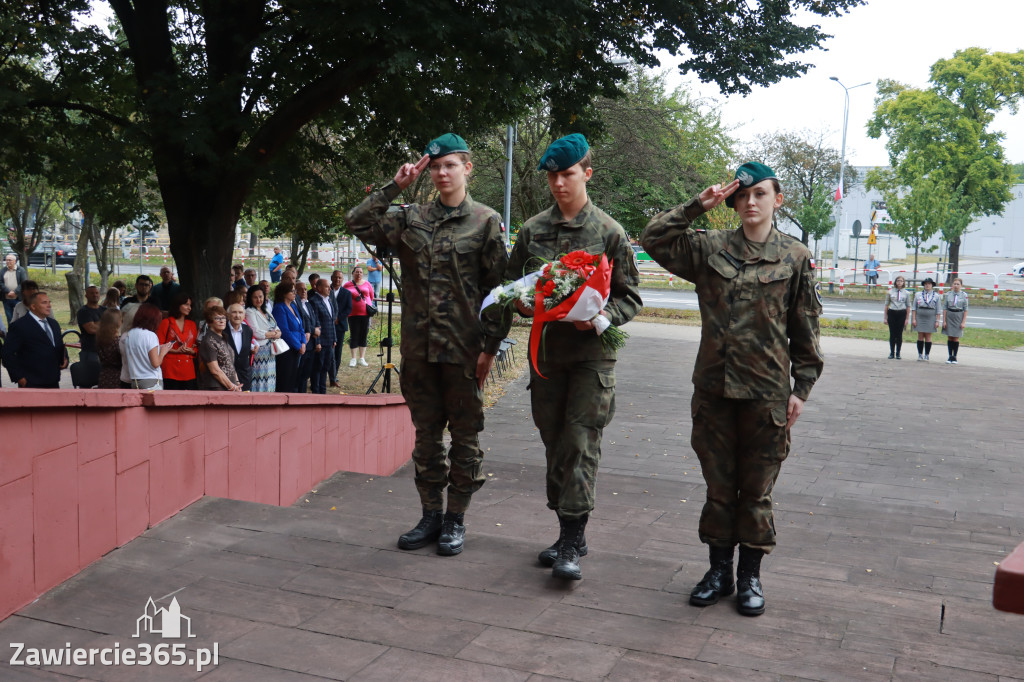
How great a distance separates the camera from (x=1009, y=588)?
→ 196 cm

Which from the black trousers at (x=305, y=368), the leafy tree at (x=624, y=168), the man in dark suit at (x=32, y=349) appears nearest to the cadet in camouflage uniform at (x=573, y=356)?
the man in dark suit at (x=32, y=349)

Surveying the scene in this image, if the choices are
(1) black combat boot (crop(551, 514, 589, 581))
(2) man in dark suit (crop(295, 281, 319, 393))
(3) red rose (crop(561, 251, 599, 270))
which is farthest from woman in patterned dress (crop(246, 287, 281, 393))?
(3) red rose (crop(561, 251, 599, 270))

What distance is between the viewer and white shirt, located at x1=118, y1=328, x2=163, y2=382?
8273 mm

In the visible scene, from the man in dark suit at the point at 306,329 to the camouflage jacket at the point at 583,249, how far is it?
27.3 ft

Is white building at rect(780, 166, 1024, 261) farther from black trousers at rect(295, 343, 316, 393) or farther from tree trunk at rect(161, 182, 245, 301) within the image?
tree trunk at rect(161, 182, 245, 301)

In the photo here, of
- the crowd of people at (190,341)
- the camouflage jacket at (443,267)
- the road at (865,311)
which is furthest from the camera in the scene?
the road at (865,311)

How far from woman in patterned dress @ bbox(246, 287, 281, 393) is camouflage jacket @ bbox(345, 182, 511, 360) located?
252 inches

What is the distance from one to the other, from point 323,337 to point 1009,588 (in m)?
11.8

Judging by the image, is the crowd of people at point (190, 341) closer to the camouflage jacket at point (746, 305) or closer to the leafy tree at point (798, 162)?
the camouflage jacket at point (746, 305)

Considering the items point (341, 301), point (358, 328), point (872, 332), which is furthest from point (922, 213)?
point (341, 301)

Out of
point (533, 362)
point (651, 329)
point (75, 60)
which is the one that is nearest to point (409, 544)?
point (533, 362)

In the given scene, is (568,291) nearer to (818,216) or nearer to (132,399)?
(132,399)

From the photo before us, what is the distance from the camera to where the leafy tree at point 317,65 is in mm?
9508

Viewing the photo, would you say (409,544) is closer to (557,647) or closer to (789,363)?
(557,647)
